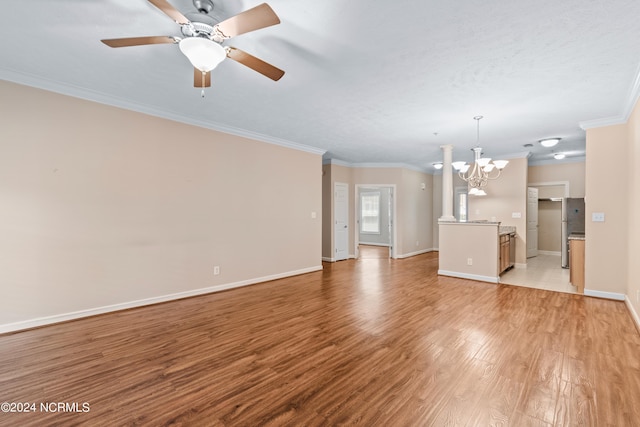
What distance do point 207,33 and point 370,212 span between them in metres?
8.93

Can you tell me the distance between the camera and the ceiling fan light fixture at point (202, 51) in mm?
1904

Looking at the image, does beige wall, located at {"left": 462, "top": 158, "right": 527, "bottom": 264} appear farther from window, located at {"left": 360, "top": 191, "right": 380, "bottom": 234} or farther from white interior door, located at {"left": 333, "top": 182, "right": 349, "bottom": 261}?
window, located at {"left": 360, "top": 191, "right": 380, "bottom": 234}

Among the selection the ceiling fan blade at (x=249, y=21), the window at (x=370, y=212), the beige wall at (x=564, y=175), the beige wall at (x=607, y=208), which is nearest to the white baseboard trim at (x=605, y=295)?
the beige wall at (x=607, y=208)

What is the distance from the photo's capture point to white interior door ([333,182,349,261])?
7449 mm

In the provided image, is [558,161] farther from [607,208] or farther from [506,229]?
[607,208]

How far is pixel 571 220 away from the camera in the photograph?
6.44 meters

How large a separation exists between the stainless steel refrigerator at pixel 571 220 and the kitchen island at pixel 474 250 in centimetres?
150

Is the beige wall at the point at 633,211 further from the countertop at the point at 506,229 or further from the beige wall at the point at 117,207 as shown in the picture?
the beige wall at the point at 117,207

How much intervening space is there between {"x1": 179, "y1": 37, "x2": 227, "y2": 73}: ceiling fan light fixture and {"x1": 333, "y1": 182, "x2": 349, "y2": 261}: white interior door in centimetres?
554

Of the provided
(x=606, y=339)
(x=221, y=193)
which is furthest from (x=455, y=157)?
(x=221, y=193)

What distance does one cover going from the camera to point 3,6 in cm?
199

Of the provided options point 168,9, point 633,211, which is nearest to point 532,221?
point 633,211

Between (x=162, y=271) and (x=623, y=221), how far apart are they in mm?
6538

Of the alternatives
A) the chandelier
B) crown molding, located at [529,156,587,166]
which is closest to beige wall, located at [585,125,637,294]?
the chandelier
